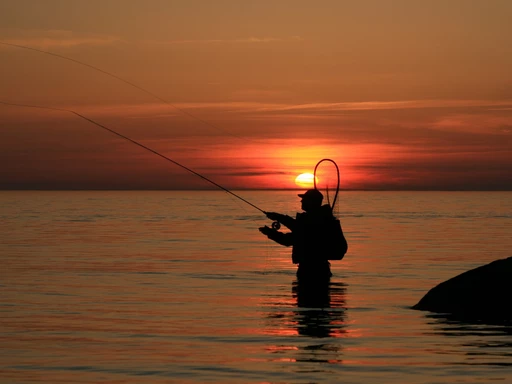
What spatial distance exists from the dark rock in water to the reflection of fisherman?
432 centimetres

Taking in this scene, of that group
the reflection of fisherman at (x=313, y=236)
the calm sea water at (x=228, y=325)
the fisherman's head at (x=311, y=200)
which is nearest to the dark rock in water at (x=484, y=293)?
the calm sea water at (x=228, y=325)

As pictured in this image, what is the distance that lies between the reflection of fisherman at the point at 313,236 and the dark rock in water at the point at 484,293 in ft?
14.2

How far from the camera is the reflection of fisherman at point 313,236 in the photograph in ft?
72.4

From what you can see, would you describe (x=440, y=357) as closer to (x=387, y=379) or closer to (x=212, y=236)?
(x=387, y=379)

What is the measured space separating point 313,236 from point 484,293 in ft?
18.2

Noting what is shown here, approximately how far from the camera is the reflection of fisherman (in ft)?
72.4

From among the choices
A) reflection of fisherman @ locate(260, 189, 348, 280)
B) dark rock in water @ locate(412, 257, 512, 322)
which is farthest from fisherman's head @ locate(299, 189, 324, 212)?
dark rock in water @ locate(412, 257, 512, 322)

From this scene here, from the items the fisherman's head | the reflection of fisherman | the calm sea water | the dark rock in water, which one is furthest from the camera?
the fisherman's head

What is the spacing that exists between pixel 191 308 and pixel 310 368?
22.4 feet

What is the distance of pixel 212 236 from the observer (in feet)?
162

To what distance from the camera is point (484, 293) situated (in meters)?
17.5

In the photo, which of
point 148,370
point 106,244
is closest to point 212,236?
point 106,244

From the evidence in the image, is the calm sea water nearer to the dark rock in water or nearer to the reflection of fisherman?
the dark rock in water

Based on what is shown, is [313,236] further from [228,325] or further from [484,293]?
[484,293]
